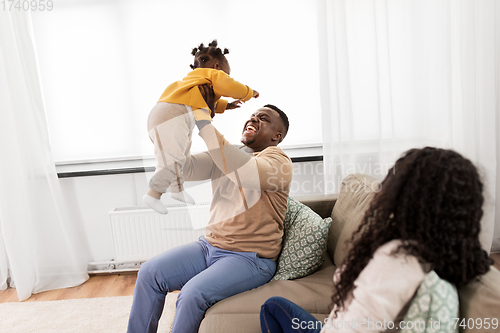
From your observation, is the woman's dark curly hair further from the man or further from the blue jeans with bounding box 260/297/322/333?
the man

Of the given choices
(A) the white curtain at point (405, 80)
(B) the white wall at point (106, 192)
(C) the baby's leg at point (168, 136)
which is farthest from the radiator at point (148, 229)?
(C) the baby's leg at point (168, 136)

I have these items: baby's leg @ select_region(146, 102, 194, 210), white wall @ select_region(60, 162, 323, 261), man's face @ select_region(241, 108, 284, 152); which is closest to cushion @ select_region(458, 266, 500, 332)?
baby's leg @ select_region(146, 102, 194, 210)

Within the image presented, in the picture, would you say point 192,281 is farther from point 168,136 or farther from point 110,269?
point 110,269

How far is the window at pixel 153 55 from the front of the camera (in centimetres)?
220

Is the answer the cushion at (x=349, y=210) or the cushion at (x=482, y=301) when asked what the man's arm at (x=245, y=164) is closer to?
the cushion at (x=349, y=210)

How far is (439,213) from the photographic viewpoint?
696mm

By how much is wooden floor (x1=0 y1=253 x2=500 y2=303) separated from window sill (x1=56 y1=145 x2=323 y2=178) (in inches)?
30.1

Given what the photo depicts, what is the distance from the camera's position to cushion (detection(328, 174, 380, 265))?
1.37 metres

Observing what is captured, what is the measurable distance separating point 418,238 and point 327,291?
0.68m

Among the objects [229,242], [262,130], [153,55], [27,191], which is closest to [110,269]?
[27,191]

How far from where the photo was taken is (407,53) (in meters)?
1.98

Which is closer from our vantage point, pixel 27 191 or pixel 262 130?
pixel 262 130

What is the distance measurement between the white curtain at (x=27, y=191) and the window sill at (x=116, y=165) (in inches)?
5.5

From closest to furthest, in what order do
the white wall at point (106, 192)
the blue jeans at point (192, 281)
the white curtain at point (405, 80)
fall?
the blue jeans at point (192, 281)
the white curtain at point (405, 80)
the white wall at point (106, 192)
